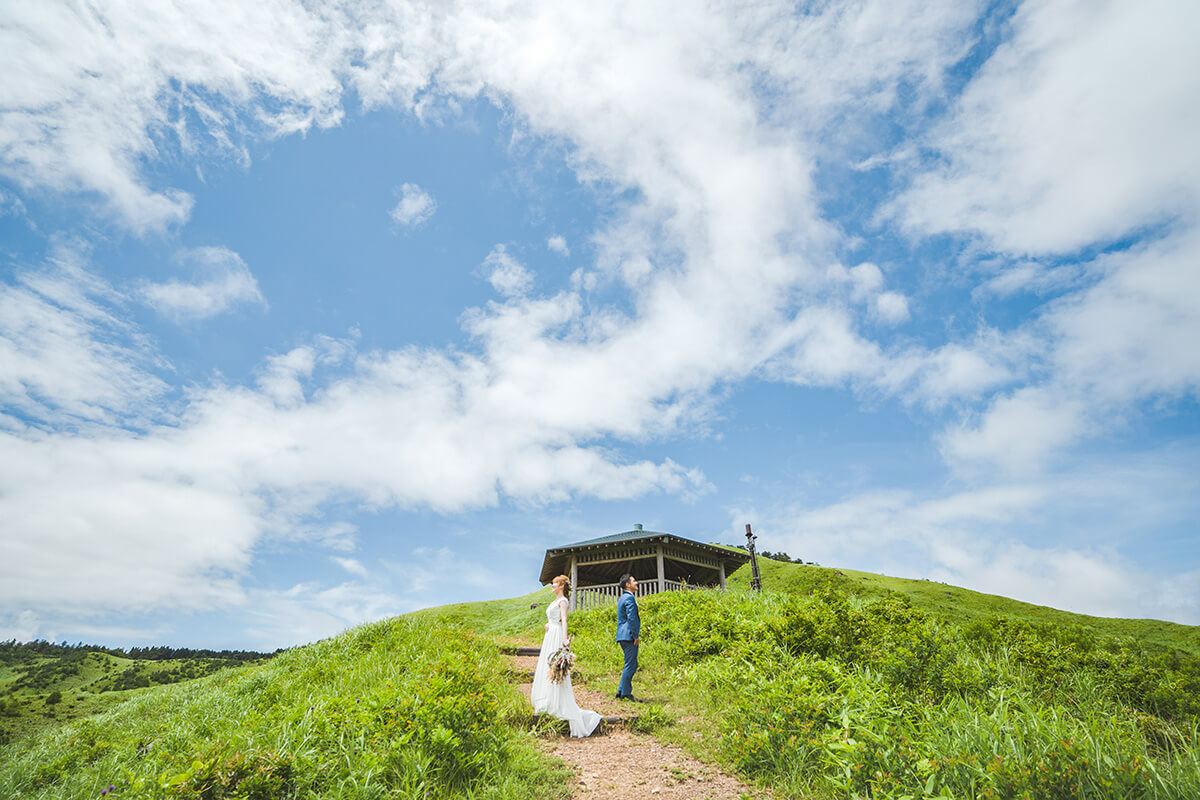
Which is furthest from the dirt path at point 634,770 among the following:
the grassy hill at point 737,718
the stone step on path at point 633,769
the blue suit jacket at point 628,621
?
the blue suit jacket at point 628,621

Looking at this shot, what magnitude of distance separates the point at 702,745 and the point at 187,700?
42.9ft

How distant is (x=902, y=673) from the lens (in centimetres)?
773

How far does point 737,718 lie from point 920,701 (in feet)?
7.28

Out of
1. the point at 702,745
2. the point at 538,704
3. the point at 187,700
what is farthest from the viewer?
the point at 187,700

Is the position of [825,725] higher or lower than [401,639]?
lower

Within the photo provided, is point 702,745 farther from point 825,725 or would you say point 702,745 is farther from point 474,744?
point 474,744

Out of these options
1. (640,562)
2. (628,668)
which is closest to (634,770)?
(628,668)

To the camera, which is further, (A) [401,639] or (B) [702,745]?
(A) [401,639]

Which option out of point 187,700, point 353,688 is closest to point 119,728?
point 187,700

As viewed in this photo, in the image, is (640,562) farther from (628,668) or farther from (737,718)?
(737,718)

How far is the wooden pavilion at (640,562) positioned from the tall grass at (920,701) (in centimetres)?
881

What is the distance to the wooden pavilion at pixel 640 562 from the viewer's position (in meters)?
22.2

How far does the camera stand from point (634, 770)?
6.09 meters

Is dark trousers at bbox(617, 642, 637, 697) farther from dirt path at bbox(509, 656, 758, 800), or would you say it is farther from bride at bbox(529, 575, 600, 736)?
bride at bbox(529, 575, 600, 736)
